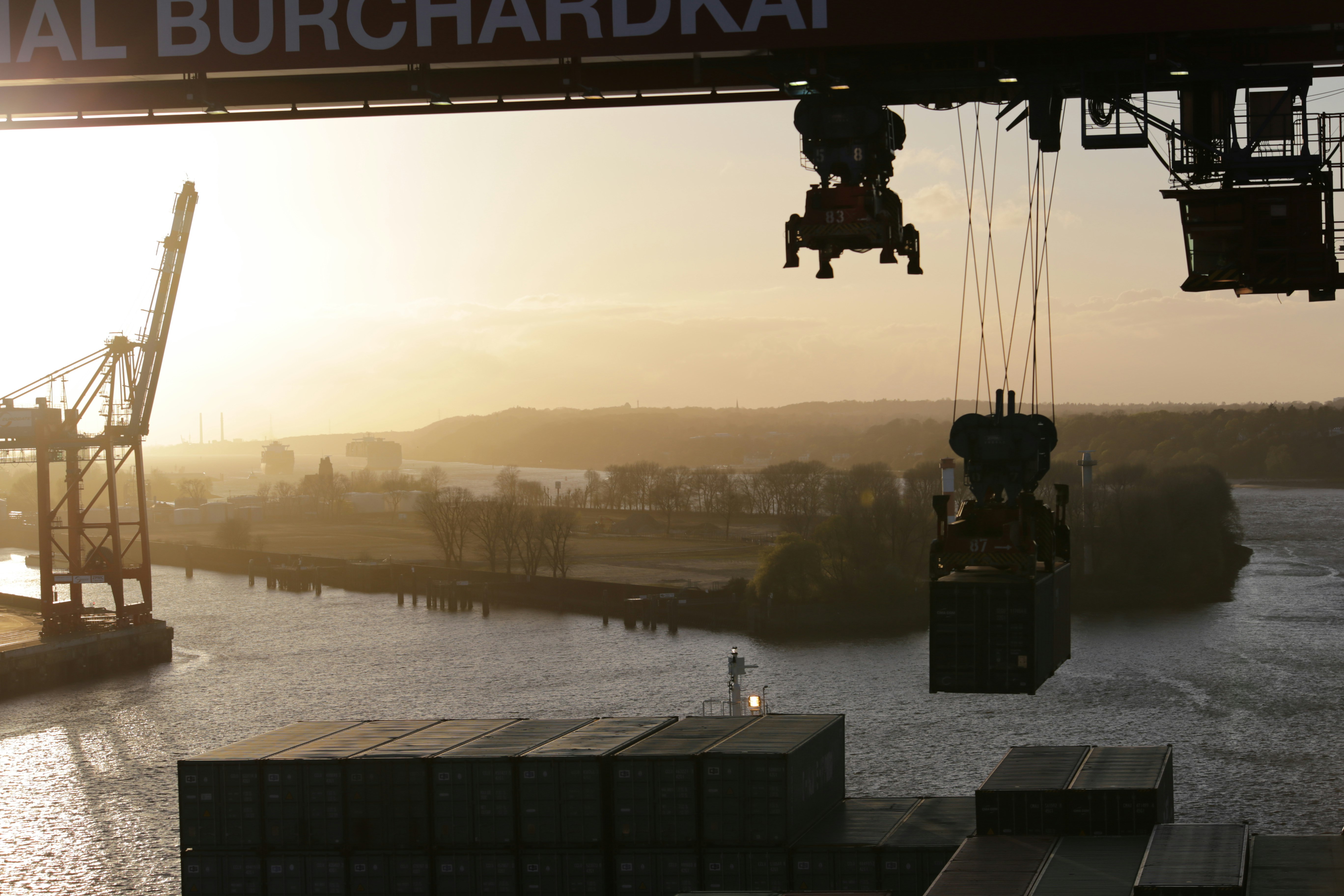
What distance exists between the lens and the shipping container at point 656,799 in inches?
733

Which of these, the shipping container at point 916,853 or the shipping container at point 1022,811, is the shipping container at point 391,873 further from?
the shipping container at point 1022,811

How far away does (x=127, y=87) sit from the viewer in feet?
33.6

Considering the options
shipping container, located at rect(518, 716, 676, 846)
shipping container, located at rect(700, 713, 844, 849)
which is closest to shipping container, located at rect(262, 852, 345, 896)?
shipping container, located at rect(518, 716, 676, 846)

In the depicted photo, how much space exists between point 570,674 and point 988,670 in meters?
32.9

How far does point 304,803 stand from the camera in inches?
760

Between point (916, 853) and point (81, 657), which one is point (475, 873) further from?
point (81, 657)

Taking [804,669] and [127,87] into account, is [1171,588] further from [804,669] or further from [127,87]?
[127,87]

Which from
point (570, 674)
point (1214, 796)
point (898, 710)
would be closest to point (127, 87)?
point (1214, 796)

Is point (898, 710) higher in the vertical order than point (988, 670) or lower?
lower

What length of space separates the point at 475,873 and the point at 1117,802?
962 cm

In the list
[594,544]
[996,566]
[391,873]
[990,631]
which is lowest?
[594,544]

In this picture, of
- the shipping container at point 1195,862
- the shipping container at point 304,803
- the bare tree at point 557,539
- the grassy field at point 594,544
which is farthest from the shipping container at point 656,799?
the bare tree at point 557,539

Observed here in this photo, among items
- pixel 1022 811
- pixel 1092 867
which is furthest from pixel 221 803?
pixel 1092 867

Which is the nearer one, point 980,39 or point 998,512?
point 980,39
